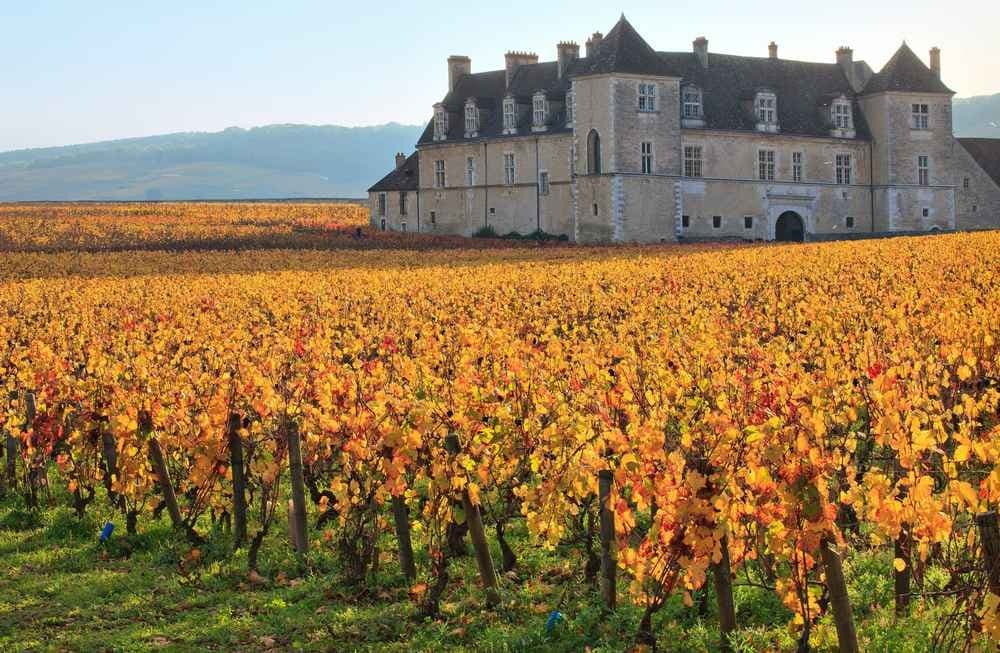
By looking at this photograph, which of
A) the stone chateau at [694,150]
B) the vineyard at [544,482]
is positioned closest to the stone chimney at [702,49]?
the stone chateau at [694,150]

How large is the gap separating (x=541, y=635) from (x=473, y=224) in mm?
59938

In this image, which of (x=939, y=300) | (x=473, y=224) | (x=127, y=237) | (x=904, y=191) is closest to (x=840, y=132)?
(x=904, y=191)

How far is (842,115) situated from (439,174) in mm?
22599

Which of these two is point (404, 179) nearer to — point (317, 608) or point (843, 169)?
point (843, 169)

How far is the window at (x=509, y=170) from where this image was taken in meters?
66.7

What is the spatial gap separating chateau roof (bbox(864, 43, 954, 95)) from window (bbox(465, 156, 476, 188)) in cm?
2198

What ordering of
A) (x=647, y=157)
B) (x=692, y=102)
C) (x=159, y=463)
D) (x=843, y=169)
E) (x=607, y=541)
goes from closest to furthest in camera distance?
(x=607, y=541) < (x=159, y=463) < (x=647, y=157) < (x=692, y=102) < (x=843, y=169)

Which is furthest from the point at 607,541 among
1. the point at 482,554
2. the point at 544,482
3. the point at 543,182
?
the point at 543,182

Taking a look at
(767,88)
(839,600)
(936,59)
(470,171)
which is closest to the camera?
(839,600)

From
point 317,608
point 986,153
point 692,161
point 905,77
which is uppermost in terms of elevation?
point 905,77

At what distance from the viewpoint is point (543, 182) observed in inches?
2554

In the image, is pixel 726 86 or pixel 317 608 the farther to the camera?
pixel 726 86

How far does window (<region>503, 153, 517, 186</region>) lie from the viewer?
66.7 m

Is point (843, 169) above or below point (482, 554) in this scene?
above
